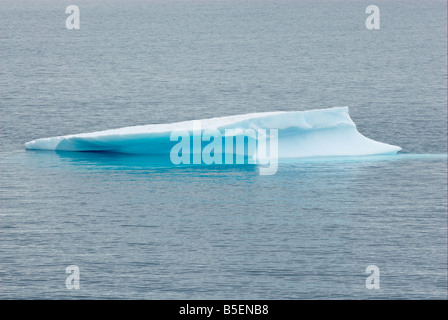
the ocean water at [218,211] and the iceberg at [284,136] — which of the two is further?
the iceberg at [284,136]

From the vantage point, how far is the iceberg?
25312 mm

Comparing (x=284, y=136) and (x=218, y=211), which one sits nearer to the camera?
(x=218, y=211)

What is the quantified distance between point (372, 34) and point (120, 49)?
31.0m

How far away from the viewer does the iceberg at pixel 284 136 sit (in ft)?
83.0

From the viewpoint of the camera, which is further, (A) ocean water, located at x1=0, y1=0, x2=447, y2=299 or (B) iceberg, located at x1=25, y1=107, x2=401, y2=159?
(B) iceberg, located at x1=25, y1=107, x2=401, y2=159

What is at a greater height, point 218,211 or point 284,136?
point 284,136

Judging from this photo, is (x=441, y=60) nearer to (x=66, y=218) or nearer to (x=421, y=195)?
(x=421, y=195)

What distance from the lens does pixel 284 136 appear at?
26125mm

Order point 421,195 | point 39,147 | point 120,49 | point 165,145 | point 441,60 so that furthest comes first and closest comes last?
point 120,49 → point 441,60 → point 39,147 → point 165,145 → point 421,195
